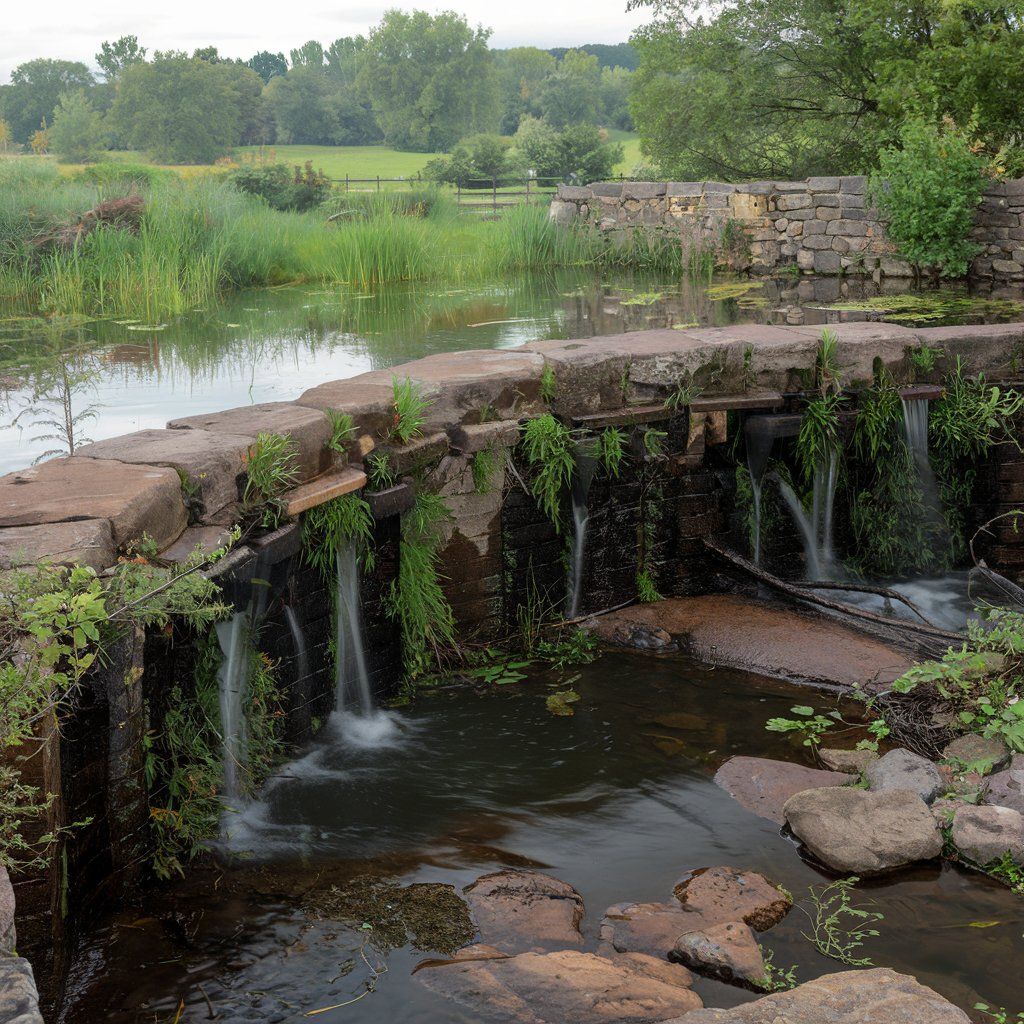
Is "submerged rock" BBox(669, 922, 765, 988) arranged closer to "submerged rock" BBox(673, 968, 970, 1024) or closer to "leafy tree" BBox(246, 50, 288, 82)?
"submerged rock" BBox(673, 968, 970, 1024)

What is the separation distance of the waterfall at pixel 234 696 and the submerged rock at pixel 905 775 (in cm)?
227

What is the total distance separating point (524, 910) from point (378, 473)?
220 centimetres

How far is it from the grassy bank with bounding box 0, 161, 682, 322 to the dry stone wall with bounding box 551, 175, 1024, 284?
2.90 ft

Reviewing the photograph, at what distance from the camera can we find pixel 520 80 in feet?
289

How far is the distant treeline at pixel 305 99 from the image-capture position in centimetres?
5456

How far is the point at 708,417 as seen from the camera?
20.4 feet

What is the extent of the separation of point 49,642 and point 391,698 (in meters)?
2.40

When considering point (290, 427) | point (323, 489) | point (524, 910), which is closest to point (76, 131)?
point (290, 427)

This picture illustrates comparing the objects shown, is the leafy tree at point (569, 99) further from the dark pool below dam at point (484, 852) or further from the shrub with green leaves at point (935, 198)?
the dark pool below dam at point (484, 852)

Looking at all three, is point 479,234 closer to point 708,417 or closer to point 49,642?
point 708,417

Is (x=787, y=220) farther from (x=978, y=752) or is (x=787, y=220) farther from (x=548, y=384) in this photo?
(x=978, y=752)

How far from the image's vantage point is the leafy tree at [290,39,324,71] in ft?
263

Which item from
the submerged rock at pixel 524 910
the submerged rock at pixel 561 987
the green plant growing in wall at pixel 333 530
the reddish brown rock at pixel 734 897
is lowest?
the reddish brown rock at pixel 734 897

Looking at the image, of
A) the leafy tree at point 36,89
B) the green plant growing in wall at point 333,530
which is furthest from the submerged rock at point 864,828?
the leafy tree at point 36,89
